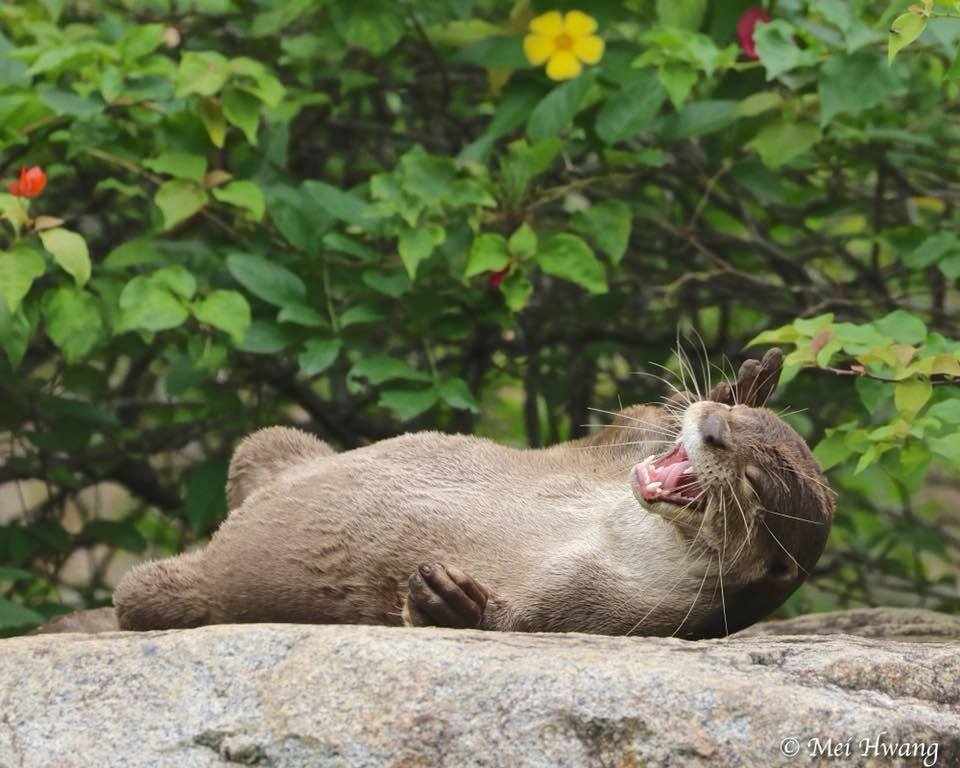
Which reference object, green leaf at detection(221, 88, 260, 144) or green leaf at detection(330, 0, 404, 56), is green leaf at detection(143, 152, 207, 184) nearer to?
green leaf at detection(221, 88, 260, 144)

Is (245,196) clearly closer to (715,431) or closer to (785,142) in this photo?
(785,142)

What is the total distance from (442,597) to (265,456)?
975mm

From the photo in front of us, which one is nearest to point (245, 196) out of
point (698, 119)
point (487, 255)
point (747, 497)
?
point (487, 255)

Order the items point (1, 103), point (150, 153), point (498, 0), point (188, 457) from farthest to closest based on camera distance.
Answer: point (188, 457) < point (498, 0) < point (150, 153) < point (1, 103)

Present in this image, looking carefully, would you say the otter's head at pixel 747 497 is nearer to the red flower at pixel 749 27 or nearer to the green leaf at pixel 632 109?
the green leaf at pixel 632 109

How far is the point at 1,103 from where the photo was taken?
156 inches

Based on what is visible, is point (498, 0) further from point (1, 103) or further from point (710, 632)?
point (710, 632)

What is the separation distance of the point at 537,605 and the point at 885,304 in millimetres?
2229

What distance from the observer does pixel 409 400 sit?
411 centimetres

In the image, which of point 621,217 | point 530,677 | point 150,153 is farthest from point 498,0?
point 530,677

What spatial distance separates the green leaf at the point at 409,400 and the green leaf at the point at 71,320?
2.52ft

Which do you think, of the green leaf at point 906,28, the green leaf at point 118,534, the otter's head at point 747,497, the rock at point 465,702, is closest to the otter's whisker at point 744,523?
the otter's head at point 747,497

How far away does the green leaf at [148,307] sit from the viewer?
3820mm

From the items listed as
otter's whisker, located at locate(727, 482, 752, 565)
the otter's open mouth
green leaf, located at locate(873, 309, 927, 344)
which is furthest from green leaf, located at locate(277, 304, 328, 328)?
otter's whisker, located at locate(727, 482, 752, 565)
